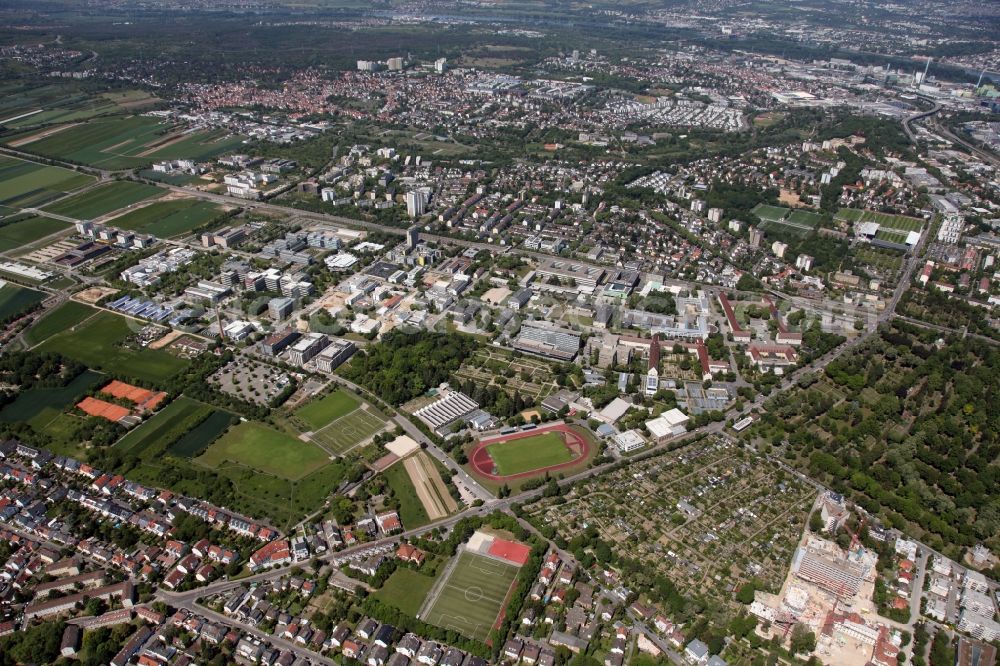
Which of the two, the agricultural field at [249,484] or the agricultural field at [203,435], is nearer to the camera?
the agricultural field at [249,484]

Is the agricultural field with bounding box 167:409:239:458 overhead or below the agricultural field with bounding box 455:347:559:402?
overhead

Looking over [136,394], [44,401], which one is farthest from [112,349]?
[136,394]

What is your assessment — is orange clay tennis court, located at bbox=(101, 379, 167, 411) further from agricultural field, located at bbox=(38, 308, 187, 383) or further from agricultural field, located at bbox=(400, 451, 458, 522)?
agricultural field, located at bbox=(400, 451, 458, 522)

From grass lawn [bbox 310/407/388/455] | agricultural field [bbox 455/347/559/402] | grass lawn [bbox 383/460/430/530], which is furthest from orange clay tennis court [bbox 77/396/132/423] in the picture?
agricultural field [bbox 455/347/559/402]

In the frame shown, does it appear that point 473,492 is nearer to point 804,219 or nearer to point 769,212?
point 804,219

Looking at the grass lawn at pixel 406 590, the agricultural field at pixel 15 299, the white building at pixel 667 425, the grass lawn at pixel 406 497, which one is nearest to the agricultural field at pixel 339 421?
the grass lawn at pixel 406 497

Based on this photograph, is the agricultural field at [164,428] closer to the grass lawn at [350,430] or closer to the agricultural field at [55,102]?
the grass lawn at [350,430]

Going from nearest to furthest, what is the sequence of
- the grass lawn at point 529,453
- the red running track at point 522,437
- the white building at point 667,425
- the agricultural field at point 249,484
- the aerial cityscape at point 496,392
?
the aerial cityscape at point 496,392
the agricultural field at point 249,484
the red running track at point 522,437
the grass lawn at point 529,453
the white building at point 667,425
